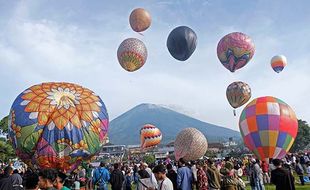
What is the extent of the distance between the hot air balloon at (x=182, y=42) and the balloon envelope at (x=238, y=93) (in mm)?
4696

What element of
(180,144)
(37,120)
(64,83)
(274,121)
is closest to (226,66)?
(180,144)

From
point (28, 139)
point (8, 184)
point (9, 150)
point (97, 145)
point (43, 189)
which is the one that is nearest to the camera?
point (43, 189)

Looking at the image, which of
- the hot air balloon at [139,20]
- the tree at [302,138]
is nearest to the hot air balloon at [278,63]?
the hot air balloon at [139,20]

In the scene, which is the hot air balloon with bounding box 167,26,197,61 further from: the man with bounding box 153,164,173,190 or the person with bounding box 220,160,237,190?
the man with bounding box 153,164,173,190

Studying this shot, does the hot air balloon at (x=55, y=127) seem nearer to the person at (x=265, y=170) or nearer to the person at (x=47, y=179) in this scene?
the person at (x=47, y=179)

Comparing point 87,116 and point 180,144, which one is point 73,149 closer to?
point 87,116

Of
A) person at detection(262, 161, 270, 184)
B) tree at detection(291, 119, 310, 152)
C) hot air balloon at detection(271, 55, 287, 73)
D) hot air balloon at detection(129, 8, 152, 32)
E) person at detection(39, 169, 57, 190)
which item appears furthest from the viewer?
tree at detection(291, 119, 310, 152)

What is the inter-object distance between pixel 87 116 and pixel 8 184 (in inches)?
239

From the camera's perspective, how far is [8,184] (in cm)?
809

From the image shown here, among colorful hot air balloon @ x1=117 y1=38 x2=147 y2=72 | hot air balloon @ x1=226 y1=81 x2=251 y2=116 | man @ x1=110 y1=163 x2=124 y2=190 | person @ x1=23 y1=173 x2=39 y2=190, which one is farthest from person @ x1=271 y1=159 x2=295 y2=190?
hot air balloon @ x1=226 y1=81 x2=251 y2=116

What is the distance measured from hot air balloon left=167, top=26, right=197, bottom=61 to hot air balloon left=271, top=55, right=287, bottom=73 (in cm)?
1003

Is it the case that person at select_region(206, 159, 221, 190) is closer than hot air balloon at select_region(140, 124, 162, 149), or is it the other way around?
person at select_region(206, 159, 221, 190)

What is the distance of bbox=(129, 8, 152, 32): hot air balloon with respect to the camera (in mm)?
29891

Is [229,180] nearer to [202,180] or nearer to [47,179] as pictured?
[202,180]
